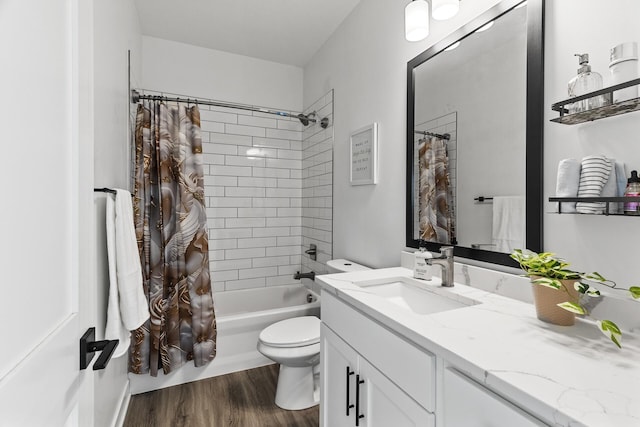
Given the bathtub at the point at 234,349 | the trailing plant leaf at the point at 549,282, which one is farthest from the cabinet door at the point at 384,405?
the bathtub at the point at 234,349

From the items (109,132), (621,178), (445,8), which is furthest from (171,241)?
(621,178)

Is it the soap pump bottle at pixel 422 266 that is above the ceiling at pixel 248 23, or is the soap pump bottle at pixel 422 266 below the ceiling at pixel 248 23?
below

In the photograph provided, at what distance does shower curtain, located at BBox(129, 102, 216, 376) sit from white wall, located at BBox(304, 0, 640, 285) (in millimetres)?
1041

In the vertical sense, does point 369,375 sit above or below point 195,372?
above

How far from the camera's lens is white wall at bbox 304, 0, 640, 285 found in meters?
0.88

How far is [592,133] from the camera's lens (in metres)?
0.93

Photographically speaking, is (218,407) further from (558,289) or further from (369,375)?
(558,289)

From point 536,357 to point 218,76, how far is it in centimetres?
297

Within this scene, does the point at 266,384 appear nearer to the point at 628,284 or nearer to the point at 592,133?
the point at 628,284

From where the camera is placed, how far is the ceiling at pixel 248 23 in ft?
7.01

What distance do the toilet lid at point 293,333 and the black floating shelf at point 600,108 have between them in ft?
5.35

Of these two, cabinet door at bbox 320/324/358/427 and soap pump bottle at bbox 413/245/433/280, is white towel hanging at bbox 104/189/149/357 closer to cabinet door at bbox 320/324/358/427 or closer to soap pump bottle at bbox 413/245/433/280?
cabinet door at bbox 320/324/358/427

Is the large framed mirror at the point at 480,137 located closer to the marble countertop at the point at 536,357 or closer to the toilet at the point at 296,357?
the marble countertop at the point at 536,357

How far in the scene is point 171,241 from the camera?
216 cm
